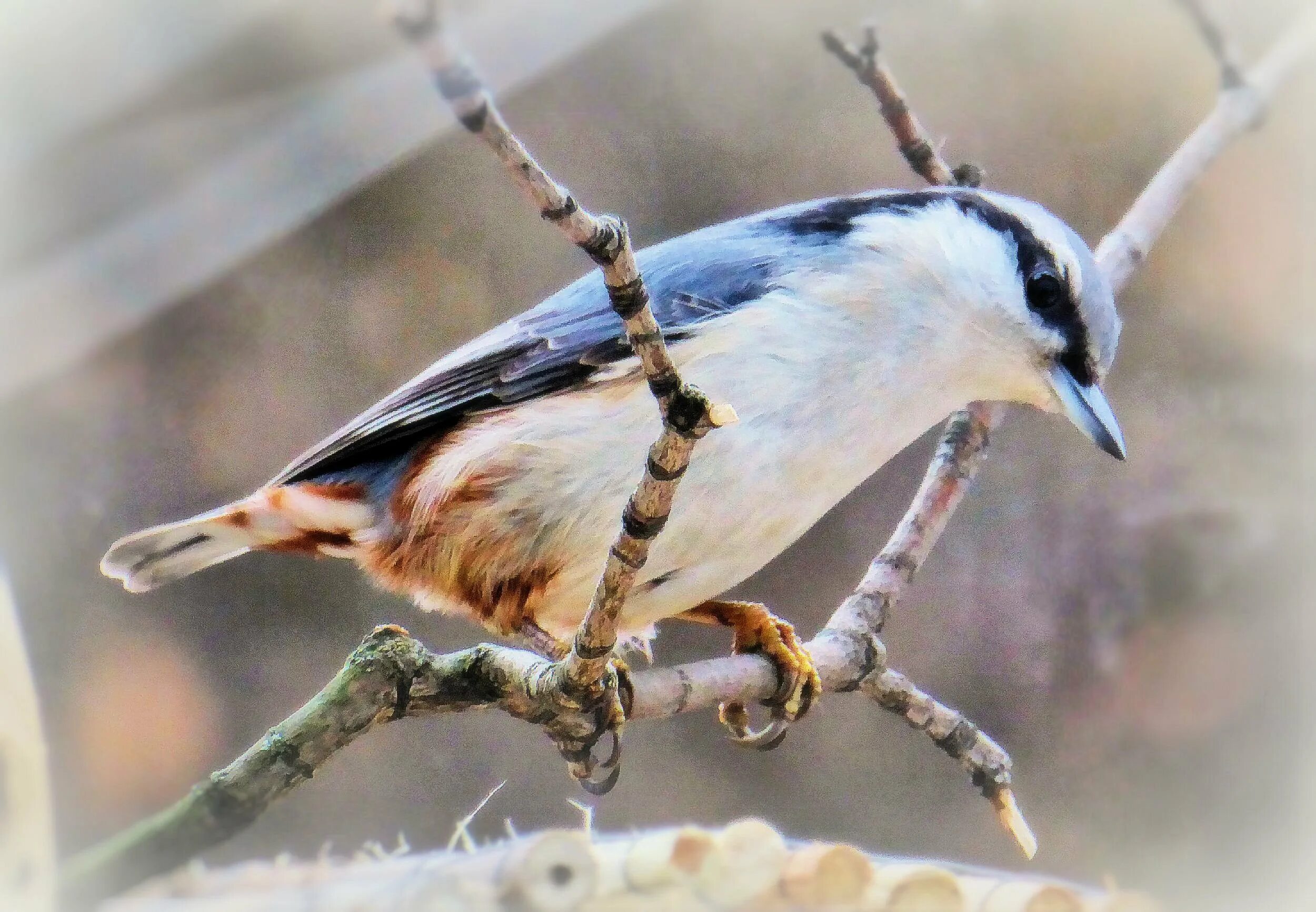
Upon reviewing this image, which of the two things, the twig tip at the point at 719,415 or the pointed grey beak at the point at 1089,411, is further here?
the pointed grey beak at the point at 1089,411

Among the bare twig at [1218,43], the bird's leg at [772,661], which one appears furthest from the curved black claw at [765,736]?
the bare twig at [1218,43]

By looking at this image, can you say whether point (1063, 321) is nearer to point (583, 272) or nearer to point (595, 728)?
point (583, 272)

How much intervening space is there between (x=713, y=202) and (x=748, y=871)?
64 cm

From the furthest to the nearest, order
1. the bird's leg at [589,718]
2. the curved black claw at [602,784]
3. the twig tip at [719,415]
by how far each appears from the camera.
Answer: the curved black claw at [602,784], the bird's leg at [589,718], the twig tip at [719,415]

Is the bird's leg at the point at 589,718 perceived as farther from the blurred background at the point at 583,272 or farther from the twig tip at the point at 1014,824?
the twig tip at the point at 1014,824

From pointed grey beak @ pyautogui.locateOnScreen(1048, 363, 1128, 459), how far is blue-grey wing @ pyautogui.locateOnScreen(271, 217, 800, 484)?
286 mm

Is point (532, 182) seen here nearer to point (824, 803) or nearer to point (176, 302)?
point (176, 302)

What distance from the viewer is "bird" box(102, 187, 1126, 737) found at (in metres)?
0.95

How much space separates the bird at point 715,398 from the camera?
0.95 metres

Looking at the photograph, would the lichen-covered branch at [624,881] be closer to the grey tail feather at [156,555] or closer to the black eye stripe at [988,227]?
the grey tail feather at [156,555]

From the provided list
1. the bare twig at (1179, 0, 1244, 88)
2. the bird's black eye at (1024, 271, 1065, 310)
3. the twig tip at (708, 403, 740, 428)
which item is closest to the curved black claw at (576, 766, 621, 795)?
the twig tip at (708, 403, 740, 428)

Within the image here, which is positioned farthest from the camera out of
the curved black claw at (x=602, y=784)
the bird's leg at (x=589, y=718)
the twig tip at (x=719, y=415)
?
the curved black claw at (x=602, y=784)

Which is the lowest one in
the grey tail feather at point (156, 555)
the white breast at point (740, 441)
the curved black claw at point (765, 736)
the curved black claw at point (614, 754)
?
the curved black claw at point (765, 736)

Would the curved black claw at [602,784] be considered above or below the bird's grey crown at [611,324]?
below
